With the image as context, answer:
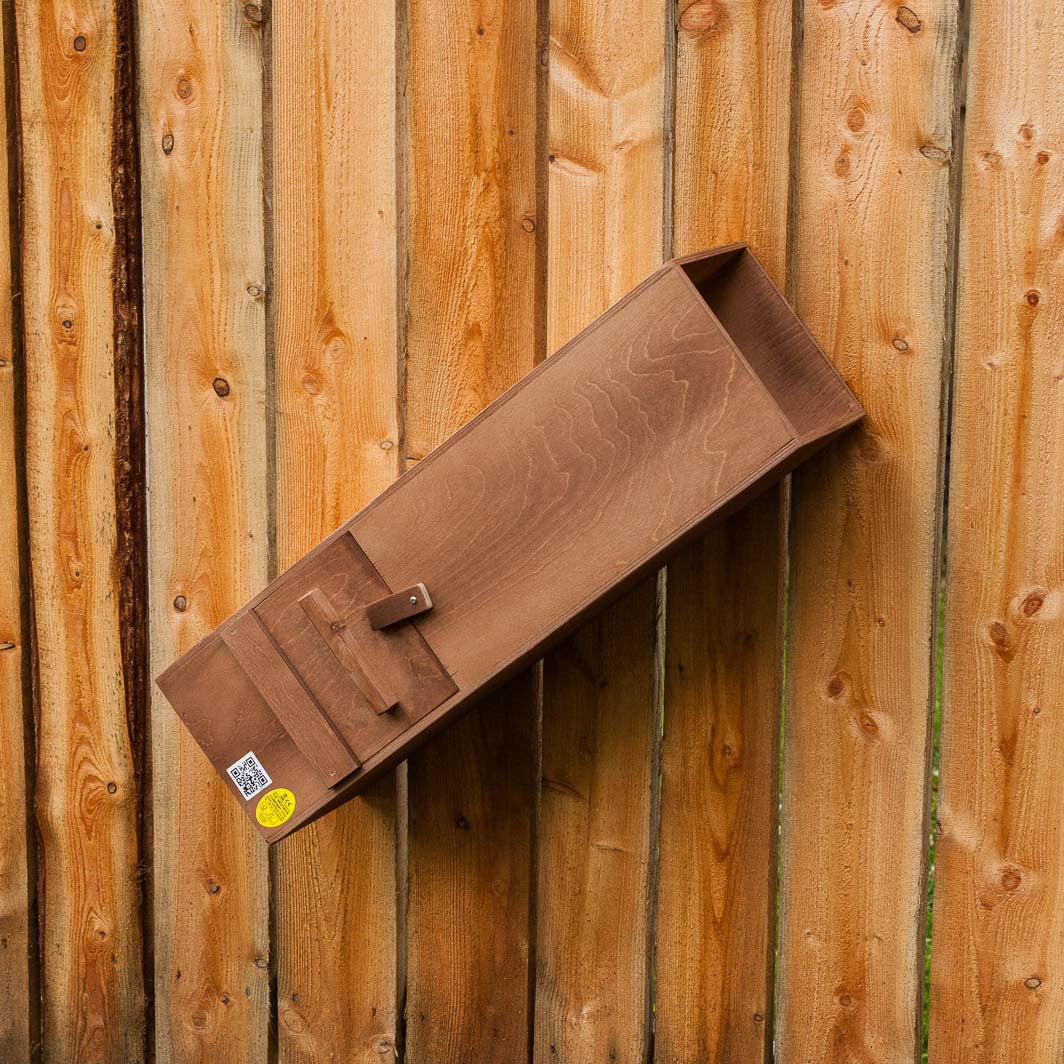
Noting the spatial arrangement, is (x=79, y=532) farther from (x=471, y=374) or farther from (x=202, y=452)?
(x=471, y=374)

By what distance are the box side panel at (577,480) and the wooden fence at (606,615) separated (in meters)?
0.25

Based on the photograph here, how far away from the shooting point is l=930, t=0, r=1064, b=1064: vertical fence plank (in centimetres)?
138

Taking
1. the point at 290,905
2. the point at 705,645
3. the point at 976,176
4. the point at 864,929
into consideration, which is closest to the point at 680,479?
the point at 705,645

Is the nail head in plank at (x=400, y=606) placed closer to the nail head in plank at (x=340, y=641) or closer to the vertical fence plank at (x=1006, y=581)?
the nail head in plank at (x=340, y=641)

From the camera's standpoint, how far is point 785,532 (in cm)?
149

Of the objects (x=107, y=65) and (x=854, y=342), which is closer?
(x=854, y=342)

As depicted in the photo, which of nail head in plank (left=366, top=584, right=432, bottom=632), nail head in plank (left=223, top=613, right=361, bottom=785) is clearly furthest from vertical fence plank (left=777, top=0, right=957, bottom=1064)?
nail head in plank (left=223, top=613, right=361, bottom=785)

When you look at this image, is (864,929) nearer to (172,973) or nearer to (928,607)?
(928,607)

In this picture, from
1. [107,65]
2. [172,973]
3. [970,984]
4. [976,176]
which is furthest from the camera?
[172,973]

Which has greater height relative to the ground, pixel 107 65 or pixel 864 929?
pixel 107 65

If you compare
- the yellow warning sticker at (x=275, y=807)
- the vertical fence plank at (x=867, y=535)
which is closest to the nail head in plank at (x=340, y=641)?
the yellow warning sticker at (x=275, y=807)

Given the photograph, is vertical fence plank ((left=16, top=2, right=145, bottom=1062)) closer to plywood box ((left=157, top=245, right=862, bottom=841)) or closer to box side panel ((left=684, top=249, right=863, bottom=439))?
plywood box ((left=157, top=245, right=862, bottom=841))

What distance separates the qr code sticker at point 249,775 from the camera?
1415mm

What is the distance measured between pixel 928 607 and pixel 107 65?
147 cm
